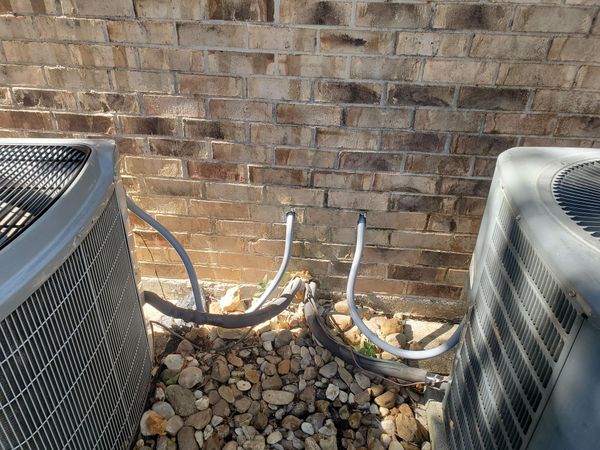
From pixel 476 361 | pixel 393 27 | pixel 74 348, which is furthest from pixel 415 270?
pixel 74 348

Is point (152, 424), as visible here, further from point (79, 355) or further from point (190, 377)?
point (79, 355)

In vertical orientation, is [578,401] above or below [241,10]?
below

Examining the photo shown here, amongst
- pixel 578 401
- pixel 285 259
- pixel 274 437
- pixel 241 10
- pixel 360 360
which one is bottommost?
pixel 274 437

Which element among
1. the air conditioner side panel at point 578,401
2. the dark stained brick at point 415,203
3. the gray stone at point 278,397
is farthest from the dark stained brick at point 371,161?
the air conditioner side panel at point 578,401

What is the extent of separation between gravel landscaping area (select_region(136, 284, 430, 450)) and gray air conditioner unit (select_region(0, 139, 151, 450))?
0.74 feet

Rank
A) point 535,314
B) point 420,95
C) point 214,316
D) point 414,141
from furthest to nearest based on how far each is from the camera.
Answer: point 214,316 < point 414,141 < point 420,95 < point 535,314

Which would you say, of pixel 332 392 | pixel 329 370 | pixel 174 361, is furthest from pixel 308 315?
pixel 174 361

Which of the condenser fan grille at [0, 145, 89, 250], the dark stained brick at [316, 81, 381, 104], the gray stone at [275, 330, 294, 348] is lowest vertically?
the gray stone at [275, 330, 294, 348]

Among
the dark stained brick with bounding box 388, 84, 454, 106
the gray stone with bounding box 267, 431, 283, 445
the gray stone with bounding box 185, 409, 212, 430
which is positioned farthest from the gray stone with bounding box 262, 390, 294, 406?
the dark stained brick with bounding box 388, 84, 454, 106

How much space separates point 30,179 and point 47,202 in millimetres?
164

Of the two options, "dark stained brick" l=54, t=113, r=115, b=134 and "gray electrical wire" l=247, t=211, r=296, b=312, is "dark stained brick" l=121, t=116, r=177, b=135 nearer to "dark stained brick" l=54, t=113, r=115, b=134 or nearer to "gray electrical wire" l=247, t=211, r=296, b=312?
"dark stained brick" l=54, t=113, r=115, b=134

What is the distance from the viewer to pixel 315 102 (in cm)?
196

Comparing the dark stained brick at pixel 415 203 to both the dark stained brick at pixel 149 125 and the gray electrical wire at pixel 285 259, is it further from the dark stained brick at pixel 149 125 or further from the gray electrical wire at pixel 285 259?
the dark stained brick at pixel 149 125

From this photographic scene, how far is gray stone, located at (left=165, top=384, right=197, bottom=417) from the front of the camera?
75.6 inches
